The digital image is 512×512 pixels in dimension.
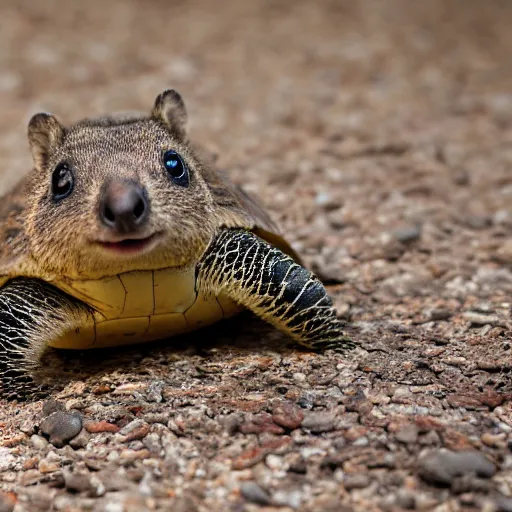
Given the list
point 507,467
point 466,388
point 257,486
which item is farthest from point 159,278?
point 507,467

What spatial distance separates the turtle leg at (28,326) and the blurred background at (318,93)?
2.04m

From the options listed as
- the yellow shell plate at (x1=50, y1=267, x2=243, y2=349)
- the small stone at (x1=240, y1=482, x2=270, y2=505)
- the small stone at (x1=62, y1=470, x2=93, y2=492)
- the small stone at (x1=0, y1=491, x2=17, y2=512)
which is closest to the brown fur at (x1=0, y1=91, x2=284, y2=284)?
the yellow shell plate at (x1=50, y1=267, x2=243, y2=349)

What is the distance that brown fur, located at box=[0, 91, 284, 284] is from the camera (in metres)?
3.73

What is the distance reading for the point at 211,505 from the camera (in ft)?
9.92

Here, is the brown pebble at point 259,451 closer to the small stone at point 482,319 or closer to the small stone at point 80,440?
the small stone at point 80,440

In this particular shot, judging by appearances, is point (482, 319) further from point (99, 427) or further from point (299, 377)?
point (99, 427)

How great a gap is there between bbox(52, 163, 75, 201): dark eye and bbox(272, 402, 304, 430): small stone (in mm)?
1541

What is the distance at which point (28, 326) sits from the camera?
3996 mm

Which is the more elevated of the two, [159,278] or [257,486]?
[159,278]

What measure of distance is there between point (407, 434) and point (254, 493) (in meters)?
0.74

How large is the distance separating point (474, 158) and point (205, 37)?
5.23 metres

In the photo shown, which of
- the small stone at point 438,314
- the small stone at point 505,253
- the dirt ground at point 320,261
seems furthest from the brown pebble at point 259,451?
the small stone at point 505,253

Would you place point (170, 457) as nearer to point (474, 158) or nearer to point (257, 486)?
point (257, 486)

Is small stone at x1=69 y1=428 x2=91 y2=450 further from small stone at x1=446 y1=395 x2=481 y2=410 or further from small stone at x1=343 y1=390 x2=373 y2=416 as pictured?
small stone at x1=446 y1=395 x2=481 y2=410
